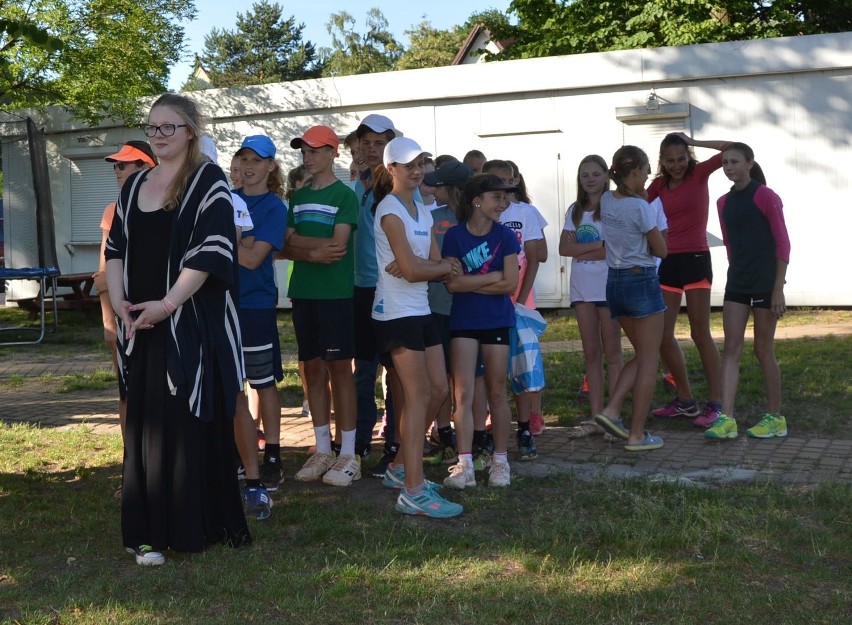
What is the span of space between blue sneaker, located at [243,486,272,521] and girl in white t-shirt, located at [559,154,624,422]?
2.66 metres

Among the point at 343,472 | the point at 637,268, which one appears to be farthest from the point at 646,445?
the point at 343,472

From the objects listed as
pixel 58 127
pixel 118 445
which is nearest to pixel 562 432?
pixel 118 445

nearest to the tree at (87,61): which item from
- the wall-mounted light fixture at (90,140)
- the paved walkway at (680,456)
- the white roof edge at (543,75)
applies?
the wall-mounted light fixture at (90,140)

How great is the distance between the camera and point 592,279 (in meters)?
7.11

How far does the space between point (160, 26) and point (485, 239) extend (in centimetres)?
1652

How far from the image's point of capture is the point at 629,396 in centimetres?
831

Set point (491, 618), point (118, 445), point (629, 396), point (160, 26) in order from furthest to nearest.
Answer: point (160, 26) → point (629, 396) → point (118, 445) → point (491, 618)

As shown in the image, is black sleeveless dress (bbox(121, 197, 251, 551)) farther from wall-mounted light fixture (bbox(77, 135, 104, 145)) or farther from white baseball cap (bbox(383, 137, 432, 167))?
wall-mounted light fixture (bbox(77, 135, 104, 145))

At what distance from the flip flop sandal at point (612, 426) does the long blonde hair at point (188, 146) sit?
3.24 m

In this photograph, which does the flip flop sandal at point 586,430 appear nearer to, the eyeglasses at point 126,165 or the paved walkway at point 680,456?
the paved walkway at point 680,456

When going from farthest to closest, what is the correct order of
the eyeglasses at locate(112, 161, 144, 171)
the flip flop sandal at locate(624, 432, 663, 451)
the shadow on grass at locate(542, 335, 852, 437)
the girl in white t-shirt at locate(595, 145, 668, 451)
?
the shadow on grass at locate(542, 335, 852, 437)
the flip flop sandal at locate(624, 432, 663, 451)
the girl in white t-shirt at locate(595, 145, 668, 451)
the eyeglasses at locate(112, 161, 144, 171)

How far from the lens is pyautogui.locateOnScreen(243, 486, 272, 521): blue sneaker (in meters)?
5.16

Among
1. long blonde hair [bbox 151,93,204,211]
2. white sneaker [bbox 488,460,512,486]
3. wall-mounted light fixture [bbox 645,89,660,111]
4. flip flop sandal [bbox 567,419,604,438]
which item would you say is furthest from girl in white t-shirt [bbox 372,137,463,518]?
wall-mounted light fixture [bbox 645,89,660,111]

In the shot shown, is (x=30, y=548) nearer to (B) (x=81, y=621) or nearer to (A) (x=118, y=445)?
(B) (x=81, y=621)
